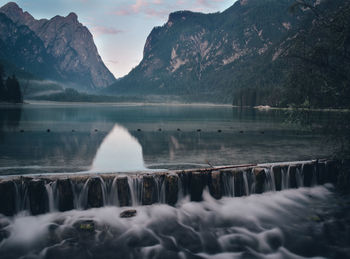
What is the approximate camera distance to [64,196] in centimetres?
1722

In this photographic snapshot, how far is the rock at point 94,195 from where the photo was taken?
17.6 metres

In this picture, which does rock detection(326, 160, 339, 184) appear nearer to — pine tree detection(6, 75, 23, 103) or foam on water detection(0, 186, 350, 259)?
foam on water detection(0, 186, 350, 259)

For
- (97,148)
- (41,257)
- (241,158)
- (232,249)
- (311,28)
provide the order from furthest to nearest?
1. (97,148)
2. (241,158)
3. (311,28)
4. (232,249)
5. (41,257)

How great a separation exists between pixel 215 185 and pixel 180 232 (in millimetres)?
4963

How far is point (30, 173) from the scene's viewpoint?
22141mm

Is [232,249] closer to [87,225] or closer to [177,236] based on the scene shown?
[177,236]

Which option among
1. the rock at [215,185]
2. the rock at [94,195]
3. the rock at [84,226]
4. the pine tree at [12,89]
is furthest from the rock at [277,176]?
the pine tree at [12,89]

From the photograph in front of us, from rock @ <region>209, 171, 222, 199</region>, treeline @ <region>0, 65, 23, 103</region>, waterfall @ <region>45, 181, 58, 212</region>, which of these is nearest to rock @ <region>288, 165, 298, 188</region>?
rock @ <region>209, 171, 222, 199</region>

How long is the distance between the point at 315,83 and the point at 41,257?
62.5ft


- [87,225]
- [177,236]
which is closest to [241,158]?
[177,236]

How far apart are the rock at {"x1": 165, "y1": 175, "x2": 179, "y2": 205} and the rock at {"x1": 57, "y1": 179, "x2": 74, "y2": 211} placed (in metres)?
5.72

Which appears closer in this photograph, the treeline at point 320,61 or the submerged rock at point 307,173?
the treeline at point 320,61

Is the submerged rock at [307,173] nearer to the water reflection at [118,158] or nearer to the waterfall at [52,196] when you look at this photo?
the water reflection at [118,158]

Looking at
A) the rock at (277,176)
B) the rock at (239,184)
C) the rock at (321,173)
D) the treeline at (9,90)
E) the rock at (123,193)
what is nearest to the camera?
the rock at (123,193)
